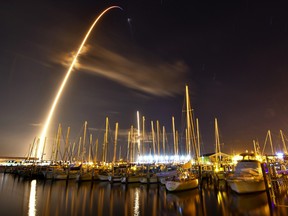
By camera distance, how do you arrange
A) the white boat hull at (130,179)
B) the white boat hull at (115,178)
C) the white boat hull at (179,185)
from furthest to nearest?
the white boat hull at (115,178), the white boat hull at (130,179), the white boat hull at (179,185)

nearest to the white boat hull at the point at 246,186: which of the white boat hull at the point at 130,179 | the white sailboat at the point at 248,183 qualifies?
the white sailboat at the point at 248,183

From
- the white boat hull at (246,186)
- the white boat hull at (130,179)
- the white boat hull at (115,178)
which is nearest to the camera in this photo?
the white boat hull at (246,186)

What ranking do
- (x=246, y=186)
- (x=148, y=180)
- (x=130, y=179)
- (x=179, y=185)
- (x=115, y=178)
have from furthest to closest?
1. (x=115, y=178)
2. (x=130, y=179)
3. (x=148, y=180)
4. (x=179, y=185)
5. (x=246, y=186)

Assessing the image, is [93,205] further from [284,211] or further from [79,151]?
[79,151]

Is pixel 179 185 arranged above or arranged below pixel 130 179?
above

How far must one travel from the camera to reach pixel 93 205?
28.9 meters

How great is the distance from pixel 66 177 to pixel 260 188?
51420 millimetres

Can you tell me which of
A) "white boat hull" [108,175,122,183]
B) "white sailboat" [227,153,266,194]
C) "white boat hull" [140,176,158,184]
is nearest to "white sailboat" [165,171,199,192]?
"white sailboat" [227,153,266,194]

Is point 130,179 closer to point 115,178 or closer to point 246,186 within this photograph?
point 115,178

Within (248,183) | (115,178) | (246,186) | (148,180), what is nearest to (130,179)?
(115,178)

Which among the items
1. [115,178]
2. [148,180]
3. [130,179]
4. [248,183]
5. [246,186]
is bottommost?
[148,180]

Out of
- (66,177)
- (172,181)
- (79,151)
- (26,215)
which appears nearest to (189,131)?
(172,181)

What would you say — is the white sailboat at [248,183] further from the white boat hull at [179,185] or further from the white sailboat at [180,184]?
the white boat hull at [179,185]

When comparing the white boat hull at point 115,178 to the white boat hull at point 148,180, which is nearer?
the white boat hull at point 148,180
